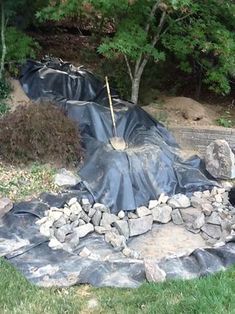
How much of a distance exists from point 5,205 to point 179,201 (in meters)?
1.68

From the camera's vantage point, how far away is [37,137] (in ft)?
16.0

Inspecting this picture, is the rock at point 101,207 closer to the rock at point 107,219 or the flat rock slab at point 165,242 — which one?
the rock at point 107,219

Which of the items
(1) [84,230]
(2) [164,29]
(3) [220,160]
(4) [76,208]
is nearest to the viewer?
(1) [84,230]

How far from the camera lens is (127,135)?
18.7 ft

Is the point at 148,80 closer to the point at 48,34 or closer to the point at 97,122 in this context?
the point at 97,122

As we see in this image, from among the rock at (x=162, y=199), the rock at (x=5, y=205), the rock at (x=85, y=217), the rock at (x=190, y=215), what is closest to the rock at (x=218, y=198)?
the rock at (x=190, y=215)

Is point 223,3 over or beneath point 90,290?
over

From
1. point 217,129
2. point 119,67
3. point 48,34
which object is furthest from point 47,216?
point 48,34

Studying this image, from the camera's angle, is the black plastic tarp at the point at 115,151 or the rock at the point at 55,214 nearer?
the rock at the point at 55,214

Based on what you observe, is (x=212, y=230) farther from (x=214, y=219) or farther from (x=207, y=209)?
(x=207, y=209)

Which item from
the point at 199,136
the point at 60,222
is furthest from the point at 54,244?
the point at 199,136

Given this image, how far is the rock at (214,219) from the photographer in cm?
471

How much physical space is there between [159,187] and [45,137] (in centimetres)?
122

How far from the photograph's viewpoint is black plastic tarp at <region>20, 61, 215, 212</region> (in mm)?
4887
